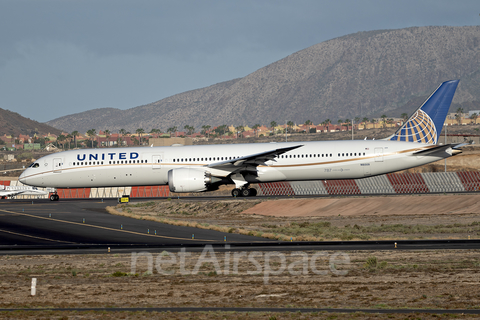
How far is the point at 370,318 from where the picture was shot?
11.5 meters

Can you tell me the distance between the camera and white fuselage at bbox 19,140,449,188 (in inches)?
1556

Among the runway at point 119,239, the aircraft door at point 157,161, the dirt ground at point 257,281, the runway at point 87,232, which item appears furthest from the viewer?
the aircraft door at point 157,161

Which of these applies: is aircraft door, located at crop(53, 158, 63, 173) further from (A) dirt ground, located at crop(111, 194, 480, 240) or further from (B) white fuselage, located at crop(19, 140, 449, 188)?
(A) dirt ground, located at crop(111, 194, 480, 240)

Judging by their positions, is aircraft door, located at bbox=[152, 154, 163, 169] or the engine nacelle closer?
the engine nacelle

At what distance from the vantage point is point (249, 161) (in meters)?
38.3

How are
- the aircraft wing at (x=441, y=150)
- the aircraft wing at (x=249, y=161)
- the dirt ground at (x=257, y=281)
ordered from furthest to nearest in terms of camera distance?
the aircraft wing at (x=441, y=150) < the aircraft wing at (x=249, y=161) < the dirt ground at (x=257, y=281)

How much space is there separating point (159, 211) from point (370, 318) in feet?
100

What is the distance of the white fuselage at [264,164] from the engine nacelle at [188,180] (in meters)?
1.08

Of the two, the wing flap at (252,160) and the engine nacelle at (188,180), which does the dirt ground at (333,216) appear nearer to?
the engine nacelle at (188,180)

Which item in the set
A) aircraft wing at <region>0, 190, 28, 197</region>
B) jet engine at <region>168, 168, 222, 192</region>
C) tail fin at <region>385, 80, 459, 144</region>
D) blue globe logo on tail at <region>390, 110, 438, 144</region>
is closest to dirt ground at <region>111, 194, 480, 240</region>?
jet engine at <region>168, 168, 222, 192</region>

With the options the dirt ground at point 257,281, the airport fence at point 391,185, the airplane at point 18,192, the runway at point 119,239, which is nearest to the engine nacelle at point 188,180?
the runway at point 119,239

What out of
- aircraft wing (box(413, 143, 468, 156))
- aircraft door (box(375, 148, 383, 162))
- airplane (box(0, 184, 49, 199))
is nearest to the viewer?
aircraft wing (box(413, 143, 468, 156))

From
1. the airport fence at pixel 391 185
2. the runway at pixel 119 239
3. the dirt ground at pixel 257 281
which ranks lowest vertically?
the dirt ground at pixel 257 281

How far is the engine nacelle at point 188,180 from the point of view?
37875 mm
